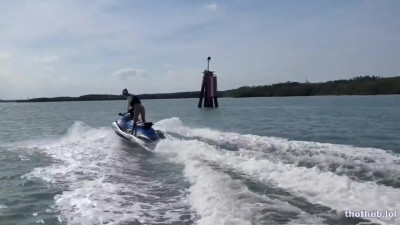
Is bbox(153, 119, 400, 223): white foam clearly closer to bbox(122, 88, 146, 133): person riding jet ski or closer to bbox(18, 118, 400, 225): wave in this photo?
bbox(18, 118, 400, 225): wave

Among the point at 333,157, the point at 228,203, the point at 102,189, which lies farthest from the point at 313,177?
the point at 102,189

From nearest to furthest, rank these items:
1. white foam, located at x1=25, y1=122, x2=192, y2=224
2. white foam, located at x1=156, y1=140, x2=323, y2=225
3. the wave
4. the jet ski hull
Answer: white foam, located at x1=156, y1=140, x2=323, y2=225 < the wave < white foam, located at x1=25, y1=122, x2=192, y2=224 < the jet ski hull

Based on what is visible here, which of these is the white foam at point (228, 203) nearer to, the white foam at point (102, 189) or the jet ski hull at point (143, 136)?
the white foam at point (102, 189)

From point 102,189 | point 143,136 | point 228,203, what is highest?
point 143,136

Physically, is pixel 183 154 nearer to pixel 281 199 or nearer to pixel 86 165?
pixel 86 165

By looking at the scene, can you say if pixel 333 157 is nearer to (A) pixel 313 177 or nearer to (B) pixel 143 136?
(A) pixel 313 177

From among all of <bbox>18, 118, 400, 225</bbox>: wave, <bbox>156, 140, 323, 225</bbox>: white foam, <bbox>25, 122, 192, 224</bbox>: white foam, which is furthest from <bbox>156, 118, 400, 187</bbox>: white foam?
<bbox>25, 122, 192, 224</bbox>: white foam

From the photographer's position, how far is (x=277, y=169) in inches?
335

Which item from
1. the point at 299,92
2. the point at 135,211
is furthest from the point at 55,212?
the point at 299,92

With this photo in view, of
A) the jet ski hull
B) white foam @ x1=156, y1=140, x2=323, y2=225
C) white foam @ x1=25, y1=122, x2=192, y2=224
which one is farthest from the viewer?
the jet ski hull

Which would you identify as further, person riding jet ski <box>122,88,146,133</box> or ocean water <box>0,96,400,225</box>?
person riding jet ski <box>122,88,146,133</box>

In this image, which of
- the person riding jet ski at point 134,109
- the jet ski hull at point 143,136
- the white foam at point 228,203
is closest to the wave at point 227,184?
the white foam at point 228,203

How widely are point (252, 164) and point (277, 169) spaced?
2.78 feet

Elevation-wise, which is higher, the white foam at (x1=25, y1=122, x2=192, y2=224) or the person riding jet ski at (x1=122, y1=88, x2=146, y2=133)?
the person riding jet ski at (x1=122, y1=88, x2=146, y2=133)
